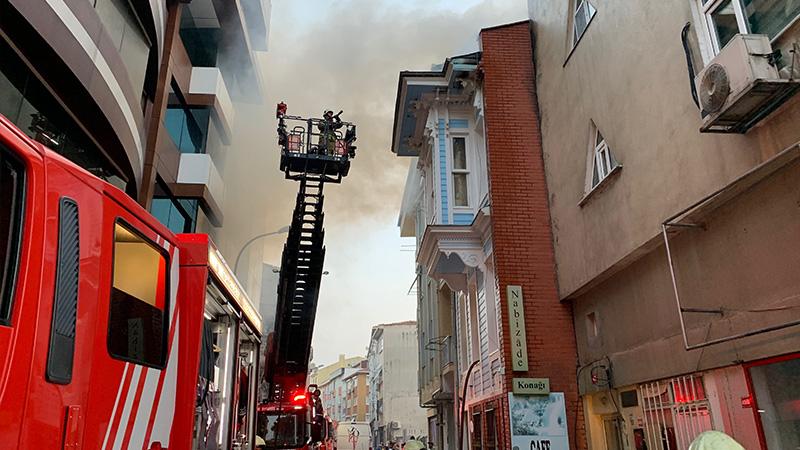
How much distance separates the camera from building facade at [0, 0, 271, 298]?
771cm

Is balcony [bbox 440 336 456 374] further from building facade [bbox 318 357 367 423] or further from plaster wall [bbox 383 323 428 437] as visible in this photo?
building facade [bbox 318 357 367 423]

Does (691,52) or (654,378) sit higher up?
(691,52)

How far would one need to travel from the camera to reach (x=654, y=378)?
724 centimetres

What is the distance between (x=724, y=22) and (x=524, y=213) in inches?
201

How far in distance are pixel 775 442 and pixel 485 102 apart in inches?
302

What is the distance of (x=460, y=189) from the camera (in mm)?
12969

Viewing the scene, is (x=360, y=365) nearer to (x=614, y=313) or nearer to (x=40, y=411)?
(x=614, y=313)

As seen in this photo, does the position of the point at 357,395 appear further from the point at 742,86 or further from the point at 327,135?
the point at 742,86

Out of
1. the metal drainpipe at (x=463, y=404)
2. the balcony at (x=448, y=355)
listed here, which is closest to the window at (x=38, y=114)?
the metal drainpipe at (x=463, y=404)

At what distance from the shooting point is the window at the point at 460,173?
42.2 ft

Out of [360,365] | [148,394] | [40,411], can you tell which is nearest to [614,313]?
[148,394]

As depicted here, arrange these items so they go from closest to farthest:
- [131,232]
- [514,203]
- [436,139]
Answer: [131,232], [514,203], [436,139]

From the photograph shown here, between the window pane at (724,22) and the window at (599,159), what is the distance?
2.49 metres

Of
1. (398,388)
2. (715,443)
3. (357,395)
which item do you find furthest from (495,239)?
(357,395)
